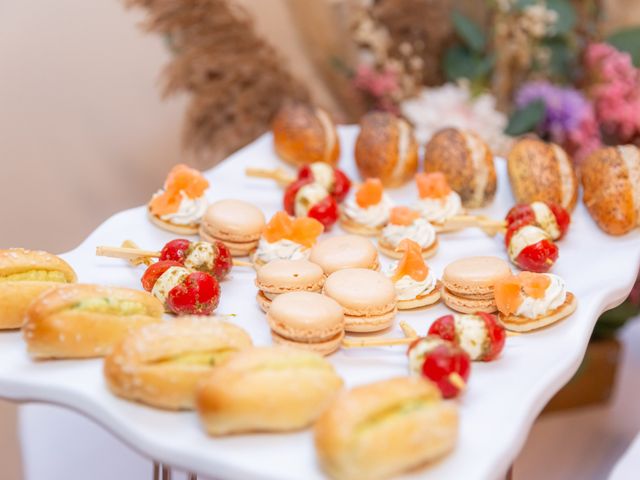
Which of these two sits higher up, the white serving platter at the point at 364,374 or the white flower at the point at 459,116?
the white serving platter at the point at 364,374

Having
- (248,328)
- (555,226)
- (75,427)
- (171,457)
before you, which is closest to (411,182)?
(555,226)

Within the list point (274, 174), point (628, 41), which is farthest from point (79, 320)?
point (628, 41)

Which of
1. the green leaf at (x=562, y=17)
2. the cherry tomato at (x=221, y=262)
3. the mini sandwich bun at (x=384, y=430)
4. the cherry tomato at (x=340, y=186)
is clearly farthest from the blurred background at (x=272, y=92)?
the mini sandwich bun at (x=384, y=430)

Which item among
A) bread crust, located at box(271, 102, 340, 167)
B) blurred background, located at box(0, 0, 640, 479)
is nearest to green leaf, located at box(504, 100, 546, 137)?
blurred background, located at box(0, 0, 640, 479)

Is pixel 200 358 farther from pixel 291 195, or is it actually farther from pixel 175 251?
pixel 291 195

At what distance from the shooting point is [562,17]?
276 cm

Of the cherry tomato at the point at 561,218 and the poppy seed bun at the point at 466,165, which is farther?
the poppy seed bun at the point at 466,165

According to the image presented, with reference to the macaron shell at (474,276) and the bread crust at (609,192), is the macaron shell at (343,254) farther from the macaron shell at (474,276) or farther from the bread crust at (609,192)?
the bread crust at (609,192)

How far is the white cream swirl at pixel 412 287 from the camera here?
166 cm

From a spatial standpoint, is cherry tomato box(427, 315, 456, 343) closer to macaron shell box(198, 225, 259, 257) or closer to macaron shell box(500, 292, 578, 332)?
macaron shell box(500, 292, 578, 332)

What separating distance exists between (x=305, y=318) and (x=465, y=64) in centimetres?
177

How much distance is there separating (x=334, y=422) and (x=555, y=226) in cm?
94

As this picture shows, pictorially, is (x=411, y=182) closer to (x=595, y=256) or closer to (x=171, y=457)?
(x=595, y=256)

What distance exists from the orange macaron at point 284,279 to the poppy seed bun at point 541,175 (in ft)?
2.20
